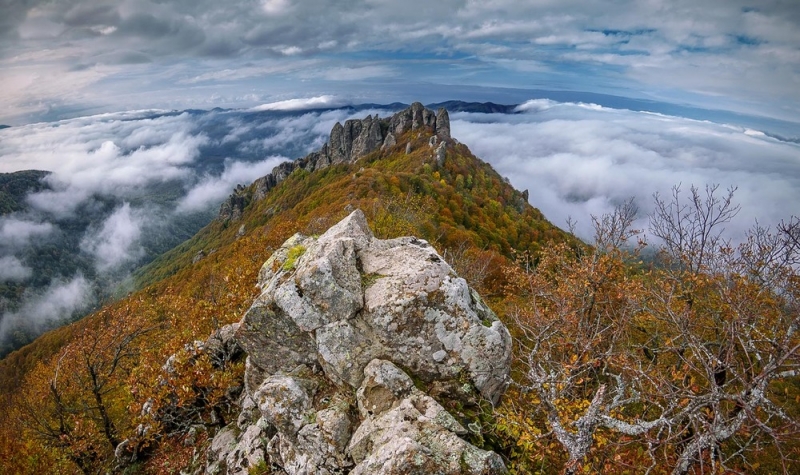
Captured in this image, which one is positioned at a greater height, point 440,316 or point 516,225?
point 440,316

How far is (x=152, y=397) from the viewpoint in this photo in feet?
59.2

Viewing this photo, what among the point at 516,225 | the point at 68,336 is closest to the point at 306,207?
the point at 516,225

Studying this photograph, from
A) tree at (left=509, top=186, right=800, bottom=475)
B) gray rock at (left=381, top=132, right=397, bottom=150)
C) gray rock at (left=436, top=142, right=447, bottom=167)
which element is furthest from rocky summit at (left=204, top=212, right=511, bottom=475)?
gray rock at (left=381, top=132, right=397, bottom=150)

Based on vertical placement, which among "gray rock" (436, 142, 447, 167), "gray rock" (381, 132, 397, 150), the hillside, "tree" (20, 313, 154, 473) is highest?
the hillside

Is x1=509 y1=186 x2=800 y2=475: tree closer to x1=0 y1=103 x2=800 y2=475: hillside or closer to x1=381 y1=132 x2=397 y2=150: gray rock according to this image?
x1=0 y1=103 x2=800 y2=475: hillside

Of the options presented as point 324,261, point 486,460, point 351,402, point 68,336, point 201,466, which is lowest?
point 68,336

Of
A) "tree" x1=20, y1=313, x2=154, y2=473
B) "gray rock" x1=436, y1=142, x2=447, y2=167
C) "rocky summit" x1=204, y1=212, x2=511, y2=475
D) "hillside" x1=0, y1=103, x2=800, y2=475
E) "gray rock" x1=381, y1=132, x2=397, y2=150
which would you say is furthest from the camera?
"gray rock" x1=381, y1=132, x2=397, y2=150

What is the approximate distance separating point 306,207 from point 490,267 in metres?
81.2

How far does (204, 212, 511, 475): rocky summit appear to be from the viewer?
478 inches

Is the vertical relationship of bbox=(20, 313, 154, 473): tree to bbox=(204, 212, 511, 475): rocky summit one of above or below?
below

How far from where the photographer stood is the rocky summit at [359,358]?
12141mm

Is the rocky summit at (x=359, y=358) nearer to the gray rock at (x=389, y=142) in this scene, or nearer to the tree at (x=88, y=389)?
the tree at (x=88, y=389)

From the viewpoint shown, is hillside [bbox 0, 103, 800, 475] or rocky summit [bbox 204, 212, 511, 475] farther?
rocky summit [bbox 204, 212, 511, 475]

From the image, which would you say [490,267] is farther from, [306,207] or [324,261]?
[306,207]
